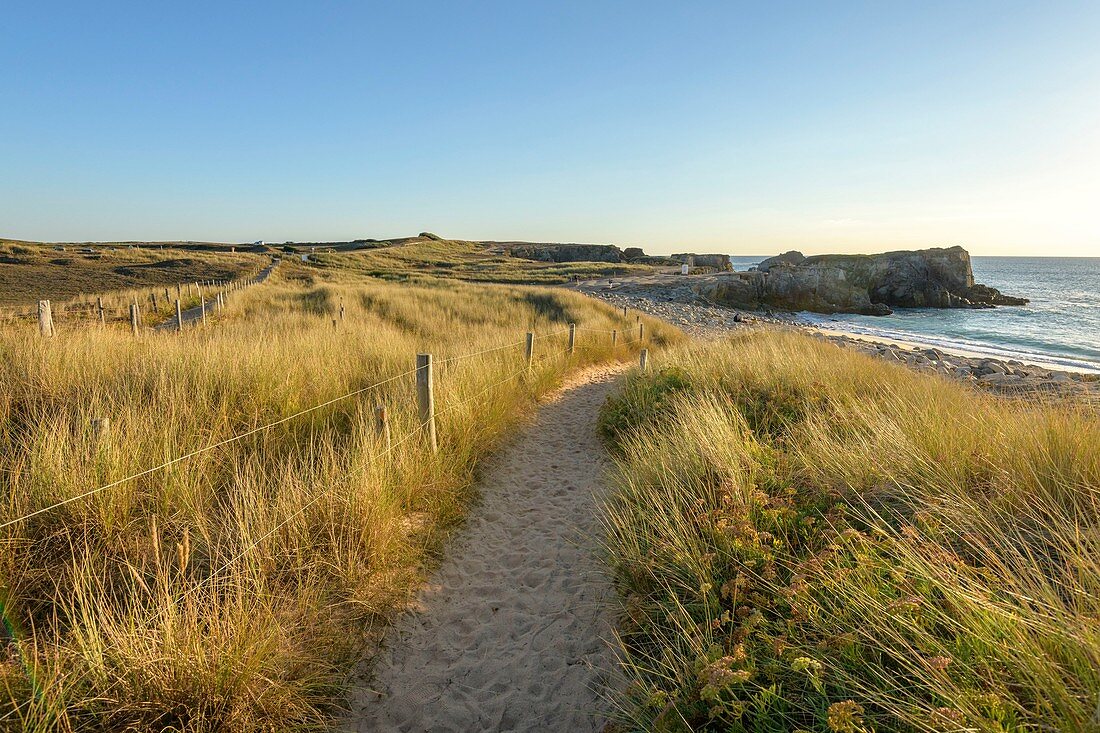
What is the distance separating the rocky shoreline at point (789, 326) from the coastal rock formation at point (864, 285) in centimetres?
352

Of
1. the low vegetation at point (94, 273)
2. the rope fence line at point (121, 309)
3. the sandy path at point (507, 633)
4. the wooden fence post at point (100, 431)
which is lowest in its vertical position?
the sandy path at point (507, 633)

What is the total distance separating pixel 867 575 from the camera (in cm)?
249

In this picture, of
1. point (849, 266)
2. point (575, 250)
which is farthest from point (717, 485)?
point (575, 250)

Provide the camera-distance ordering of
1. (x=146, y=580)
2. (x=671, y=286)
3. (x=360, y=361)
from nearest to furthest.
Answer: (x=146, y=580)
(x=360, y=361)
(x=671, y=286)

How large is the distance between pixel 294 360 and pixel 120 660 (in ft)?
16.6

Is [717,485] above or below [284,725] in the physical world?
above

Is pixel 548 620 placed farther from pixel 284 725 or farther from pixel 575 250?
pixel 575 250

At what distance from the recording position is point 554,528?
5105mm

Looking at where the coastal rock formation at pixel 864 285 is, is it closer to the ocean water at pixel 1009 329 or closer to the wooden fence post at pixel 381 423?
the ocean water at pixel 1009 329

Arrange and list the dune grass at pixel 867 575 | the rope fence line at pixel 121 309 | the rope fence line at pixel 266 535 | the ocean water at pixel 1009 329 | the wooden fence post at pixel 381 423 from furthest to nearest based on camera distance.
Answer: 1. the ocean water at pixel 1009 329
2. the rope fence line at pixel 121 309
3. the wooden fence post at pixel 381 423
4. the rope fence line at pixel 266 535
5. the dune grass at pixel 867 575

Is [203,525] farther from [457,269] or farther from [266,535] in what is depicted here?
[457,269]

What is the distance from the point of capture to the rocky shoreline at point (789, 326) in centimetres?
1224

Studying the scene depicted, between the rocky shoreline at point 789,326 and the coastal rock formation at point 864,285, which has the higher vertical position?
the coastal rock formation at point 864,285

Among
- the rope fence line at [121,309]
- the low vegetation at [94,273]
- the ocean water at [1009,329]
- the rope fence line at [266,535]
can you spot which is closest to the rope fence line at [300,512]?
the rope fence line at [266,535]
